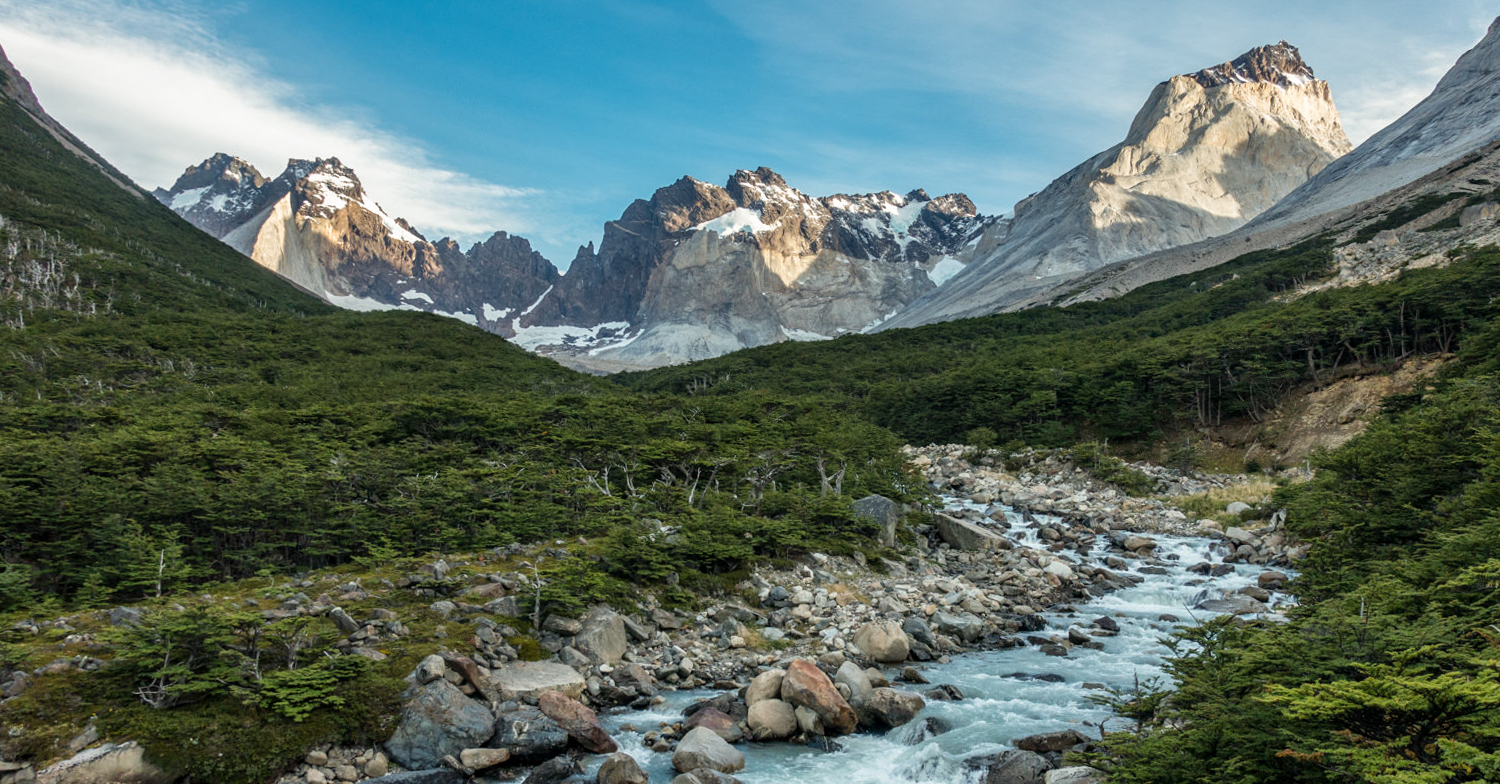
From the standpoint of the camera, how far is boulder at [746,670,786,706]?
46.6 feet

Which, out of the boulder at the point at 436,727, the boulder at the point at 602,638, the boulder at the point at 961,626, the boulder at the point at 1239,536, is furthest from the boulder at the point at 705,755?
the boulder at the point at 1239,536

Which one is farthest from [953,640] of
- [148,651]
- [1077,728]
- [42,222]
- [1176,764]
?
[42,222]

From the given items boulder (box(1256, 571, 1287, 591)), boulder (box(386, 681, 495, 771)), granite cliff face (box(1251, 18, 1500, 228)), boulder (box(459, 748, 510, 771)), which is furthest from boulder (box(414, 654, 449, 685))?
granite cliff face (box(1251, 18, 1500, 228))

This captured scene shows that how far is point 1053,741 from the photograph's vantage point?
1235 centimetres

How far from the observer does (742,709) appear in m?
14.2

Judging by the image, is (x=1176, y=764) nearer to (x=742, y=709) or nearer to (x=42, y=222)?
(x=742, y=709)

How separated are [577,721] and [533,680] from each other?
5.53ft

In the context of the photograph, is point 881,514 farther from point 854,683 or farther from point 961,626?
point 854,683

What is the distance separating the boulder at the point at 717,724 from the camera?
13148 mm

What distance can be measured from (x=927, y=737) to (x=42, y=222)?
118819 millimetres

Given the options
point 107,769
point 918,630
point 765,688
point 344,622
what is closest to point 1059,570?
point 918,630

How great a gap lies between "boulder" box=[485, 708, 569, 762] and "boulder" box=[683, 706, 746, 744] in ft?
7.85

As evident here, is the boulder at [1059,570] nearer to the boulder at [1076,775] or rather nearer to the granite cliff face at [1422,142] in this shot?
the boulder at [1076,775]

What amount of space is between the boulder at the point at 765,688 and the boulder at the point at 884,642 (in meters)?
3.51
